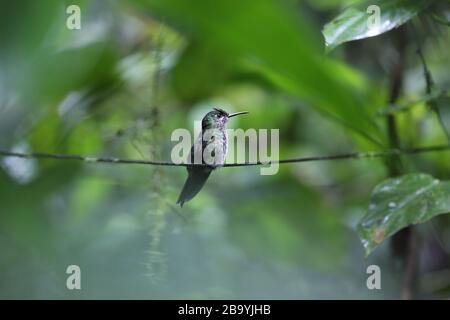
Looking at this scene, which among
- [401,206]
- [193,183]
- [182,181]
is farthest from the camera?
[182,181]

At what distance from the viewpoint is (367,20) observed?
1.04 m

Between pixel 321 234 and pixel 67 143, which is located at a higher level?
pixel 67 143

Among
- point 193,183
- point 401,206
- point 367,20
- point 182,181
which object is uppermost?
point 182,181

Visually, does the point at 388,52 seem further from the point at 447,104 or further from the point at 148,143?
the point at 148,143

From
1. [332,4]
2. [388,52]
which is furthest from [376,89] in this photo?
[332,4]

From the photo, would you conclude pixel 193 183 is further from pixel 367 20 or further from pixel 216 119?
pixel 367 20

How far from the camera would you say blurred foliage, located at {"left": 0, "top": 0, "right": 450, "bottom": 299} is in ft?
5.32

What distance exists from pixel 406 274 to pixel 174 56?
1.15 m

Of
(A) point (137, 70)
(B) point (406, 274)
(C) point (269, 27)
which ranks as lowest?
(C) point (269, 27)

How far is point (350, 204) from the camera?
8.09ft

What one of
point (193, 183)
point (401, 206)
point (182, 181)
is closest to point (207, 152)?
point (193, 183)

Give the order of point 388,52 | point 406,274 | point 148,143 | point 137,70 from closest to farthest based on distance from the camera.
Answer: point 148,143, point 406,274, point 137,70, point 388,52

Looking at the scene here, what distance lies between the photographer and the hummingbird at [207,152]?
4.57 ft

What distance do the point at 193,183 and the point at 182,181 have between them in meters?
0.86
